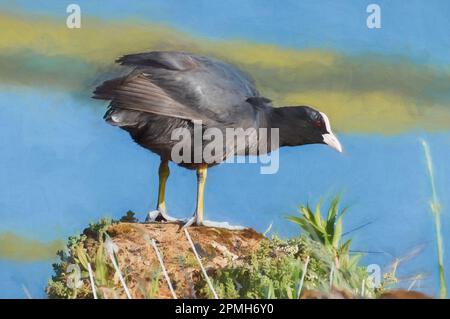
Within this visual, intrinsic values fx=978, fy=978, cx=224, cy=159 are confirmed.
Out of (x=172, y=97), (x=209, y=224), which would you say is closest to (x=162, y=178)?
(x=209, y=224)

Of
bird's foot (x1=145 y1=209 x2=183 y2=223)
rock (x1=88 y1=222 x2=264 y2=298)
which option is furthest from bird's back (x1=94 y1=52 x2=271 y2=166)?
rock (x1=88 y1=222 x2=264 y2=298)

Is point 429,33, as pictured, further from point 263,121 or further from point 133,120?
point 133,120

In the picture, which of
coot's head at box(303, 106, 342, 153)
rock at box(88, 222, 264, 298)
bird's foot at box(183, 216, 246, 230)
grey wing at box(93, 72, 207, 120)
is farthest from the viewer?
coot's head at box(303, 106, 342, 153)

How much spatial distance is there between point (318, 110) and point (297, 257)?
0.87 meters

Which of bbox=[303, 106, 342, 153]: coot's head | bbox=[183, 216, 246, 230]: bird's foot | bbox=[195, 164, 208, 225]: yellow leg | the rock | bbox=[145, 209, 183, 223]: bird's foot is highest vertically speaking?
bbox=[303, 106, 342, 153]: coot's head

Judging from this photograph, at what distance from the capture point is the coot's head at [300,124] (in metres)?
5.47

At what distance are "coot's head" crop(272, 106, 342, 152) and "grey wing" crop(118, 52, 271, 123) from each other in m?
0.17

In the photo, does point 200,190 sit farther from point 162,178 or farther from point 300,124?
point 300,124

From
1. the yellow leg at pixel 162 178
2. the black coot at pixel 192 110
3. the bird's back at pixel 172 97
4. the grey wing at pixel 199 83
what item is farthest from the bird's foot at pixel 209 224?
the grey wing at pixel 199 83

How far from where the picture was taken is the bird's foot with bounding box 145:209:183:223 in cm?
543

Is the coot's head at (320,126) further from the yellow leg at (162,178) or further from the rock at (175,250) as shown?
the yellow leg at (162,178)

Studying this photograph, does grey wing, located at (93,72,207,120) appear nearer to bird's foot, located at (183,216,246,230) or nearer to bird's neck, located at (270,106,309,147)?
bird's neck, located at (270,106,309,147)

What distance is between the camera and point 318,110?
5.52 metres

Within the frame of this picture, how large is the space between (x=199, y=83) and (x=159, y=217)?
78 cm
